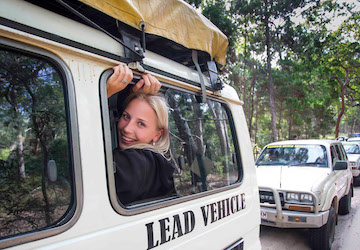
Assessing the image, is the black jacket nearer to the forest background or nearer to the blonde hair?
the blonde hair

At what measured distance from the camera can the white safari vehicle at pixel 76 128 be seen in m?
0.93

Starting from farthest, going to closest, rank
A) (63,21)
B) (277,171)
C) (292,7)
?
(292,7) < (277,171) < (63,21)

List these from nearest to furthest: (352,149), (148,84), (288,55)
A: (148,84) < (352,149) < (288,55)

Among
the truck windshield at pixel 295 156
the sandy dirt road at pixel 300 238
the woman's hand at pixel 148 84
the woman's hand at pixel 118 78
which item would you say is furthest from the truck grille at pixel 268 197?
the woman's hand at pixel 118 78

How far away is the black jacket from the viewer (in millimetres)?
1280

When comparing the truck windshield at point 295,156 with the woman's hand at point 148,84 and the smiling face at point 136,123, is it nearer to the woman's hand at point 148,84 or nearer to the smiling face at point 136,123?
the smiling face at point 136,123

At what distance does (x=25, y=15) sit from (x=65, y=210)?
2.39 feet

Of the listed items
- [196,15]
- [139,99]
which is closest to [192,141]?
[139,99]

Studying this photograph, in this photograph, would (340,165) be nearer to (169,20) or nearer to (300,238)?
(300,238)

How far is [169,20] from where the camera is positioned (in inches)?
58.1

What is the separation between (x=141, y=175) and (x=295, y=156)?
4287mm

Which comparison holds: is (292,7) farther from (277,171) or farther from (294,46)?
(277,171)

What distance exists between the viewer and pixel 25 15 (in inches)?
36.6

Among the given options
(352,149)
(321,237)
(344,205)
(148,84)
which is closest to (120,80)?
(148,84)
